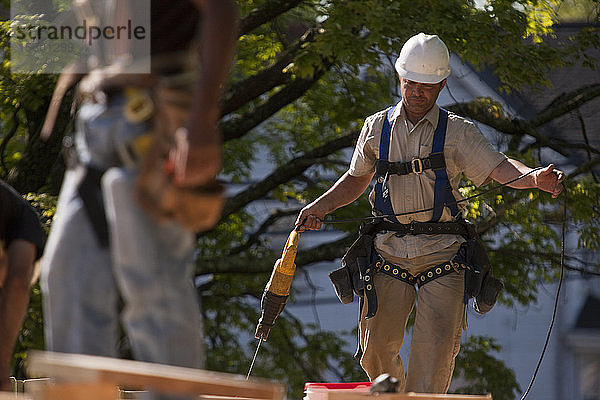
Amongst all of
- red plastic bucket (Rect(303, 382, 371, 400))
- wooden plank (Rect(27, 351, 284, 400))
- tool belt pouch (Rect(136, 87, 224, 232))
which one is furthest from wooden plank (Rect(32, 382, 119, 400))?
red plastic bucket (Rect(303, 382, 371, 400))

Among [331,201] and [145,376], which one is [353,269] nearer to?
[331,201]

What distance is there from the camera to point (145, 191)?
101 inches

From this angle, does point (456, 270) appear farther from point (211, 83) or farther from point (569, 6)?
point (569, 6)

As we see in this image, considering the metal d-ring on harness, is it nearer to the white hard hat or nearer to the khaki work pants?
the khaki work pants

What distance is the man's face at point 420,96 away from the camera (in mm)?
4965

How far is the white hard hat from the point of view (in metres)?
4.91

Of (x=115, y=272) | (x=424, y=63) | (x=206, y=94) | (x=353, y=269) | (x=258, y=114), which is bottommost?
(x=258, y=114)

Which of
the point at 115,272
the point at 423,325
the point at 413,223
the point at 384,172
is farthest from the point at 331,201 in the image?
the point at 115,272

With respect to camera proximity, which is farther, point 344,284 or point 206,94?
point 344,284

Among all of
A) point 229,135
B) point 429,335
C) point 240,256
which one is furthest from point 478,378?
point 429,335

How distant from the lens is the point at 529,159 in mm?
9508

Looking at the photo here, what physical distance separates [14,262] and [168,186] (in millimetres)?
1378

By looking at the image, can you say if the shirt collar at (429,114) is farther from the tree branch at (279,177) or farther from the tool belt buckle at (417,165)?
the tree branch at (279,177)

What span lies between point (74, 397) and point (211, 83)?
35.2 inches
